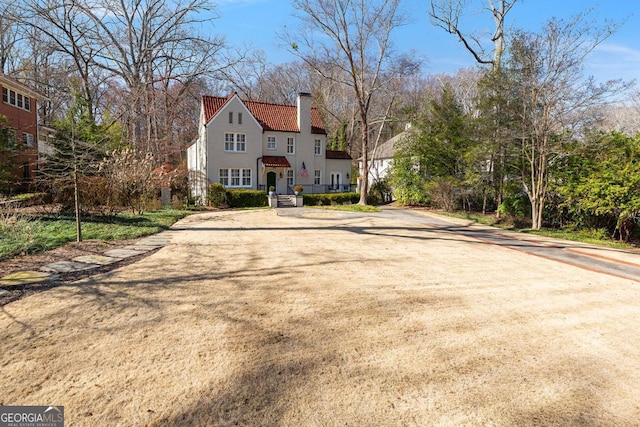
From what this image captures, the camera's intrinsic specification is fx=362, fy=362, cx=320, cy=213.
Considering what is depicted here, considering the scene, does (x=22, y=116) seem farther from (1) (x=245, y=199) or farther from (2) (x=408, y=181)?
(2) (x=408, y=181)

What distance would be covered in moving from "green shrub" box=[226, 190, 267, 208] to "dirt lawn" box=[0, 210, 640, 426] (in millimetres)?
17287

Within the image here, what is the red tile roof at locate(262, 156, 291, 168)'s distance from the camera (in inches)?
1091

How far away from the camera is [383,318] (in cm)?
470

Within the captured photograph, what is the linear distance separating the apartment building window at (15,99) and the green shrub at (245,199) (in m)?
13.5

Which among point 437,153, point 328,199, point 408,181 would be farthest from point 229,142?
point 437,153

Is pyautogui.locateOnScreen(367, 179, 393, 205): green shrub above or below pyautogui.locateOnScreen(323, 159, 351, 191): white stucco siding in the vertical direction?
below

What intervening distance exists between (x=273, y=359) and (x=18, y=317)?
3.16m

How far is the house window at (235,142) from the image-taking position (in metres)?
26.9

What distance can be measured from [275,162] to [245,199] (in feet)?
16.3

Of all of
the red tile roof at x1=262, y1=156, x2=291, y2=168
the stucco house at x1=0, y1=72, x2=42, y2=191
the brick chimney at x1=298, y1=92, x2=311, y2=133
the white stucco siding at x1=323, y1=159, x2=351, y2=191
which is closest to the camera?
→ the stucco house at x1=0, y1=72, x2=42, y2=191

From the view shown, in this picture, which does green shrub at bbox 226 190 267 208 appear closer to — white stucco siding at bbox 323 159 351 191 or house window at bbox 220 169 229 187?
house window at bbox 220 169 229 187

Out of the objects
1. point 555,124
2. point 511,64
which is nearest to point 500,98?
point 511,64

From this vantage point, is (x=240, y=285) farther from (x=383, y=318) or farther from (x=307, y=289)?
(x=383, y=318)

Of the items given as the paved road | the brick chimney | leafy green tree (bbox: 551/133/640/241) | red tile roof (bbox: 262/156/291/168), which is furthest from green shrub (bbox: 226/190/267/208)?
leafy green tree (bbox: 551/133/640/241)
